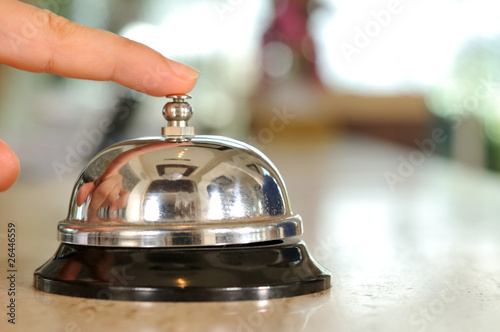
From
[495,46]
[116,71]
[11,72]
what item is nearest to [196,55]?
[11,72]

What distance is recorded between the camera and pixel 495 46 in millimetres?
6289

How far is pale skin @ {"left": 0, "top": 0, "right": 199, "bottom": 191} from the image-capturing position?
28.3 inches

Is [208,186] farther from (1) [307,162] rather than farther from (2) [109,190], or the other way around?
(1) [307,162]

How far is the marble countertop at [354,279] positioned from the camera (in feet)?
1.53

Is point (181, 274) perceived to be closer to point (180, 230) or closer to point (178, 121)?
point (180, 230)

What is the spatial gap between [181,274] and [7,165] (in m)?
0.33

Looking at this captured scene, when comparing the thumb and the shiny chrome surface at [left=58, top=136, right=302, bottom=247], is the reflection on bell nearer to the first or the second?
the shiny chrome surface at [left=58, top=136, right=302, bottom=247]

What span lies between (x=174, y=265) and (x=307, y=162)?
3161 millimetres

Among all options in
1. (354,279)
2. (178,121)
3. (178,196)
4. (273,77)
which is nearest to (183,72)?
(178,121)

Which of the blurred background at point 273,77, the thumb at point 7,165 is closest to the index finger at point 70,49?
the thumb at point 7,165

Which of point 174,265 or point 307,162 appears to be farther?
point 307,162

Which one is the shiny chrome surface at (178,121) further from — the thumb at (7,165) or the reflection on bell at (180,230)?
the thumb at (7,165)

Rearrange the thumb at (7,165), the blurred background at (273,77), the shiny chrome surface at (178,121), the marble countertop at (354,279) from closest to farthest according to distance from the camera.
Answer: the marble countertop at (354,279) → the shiny chrome surface at (178,121) → the thumb at (7,165) → the blurred background at (273,77)

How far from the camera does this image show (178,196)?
573mm
